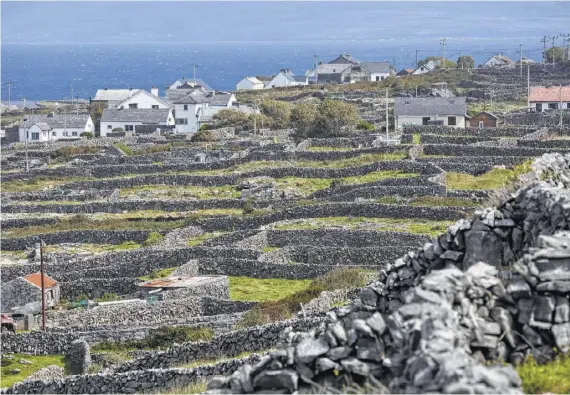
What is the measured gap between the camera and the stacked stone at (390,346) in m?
A: 11.9

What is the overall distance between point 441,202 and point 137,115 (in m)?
67.7

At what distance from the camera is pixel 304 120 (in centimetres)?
9456

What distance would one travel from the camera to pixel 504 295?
13.5 metres

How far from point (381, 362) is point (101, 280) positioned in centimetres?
3754

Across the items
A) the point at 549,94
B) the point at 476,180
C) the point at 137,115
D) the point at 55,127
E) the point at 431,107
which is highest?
the point at 549,94

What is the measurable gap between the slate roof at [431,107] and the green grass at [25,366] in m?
62.5

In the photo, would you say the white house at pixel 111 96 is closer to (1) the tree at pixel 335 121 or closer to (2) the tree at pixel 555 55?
(2) the tree at pixel 555 55

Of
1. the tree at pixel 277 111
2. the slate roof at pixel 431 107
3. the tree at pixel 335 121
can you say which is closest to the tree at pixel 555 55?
the tree at pixel 277 111

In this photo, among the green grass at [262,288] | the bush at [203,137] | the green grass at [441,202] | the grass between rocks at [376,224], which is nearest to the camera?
the green grass at [262,288]

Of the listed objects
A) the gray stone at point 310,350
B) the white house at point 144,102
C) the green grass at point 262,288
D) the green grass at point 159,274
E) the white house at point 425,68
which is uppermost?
the gray stone at point 310,350

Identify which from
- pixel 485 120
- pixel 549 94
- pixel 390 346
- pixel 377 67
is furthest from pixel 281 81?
pixel 390 346

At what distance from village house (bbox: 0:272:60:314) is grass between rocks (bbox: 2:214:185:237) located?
46.8 feet

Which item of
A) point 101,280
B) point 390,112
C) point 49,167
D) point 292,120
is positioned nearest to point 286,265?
point 101,280

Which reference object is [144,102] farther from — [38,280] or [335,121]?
[38,280]
